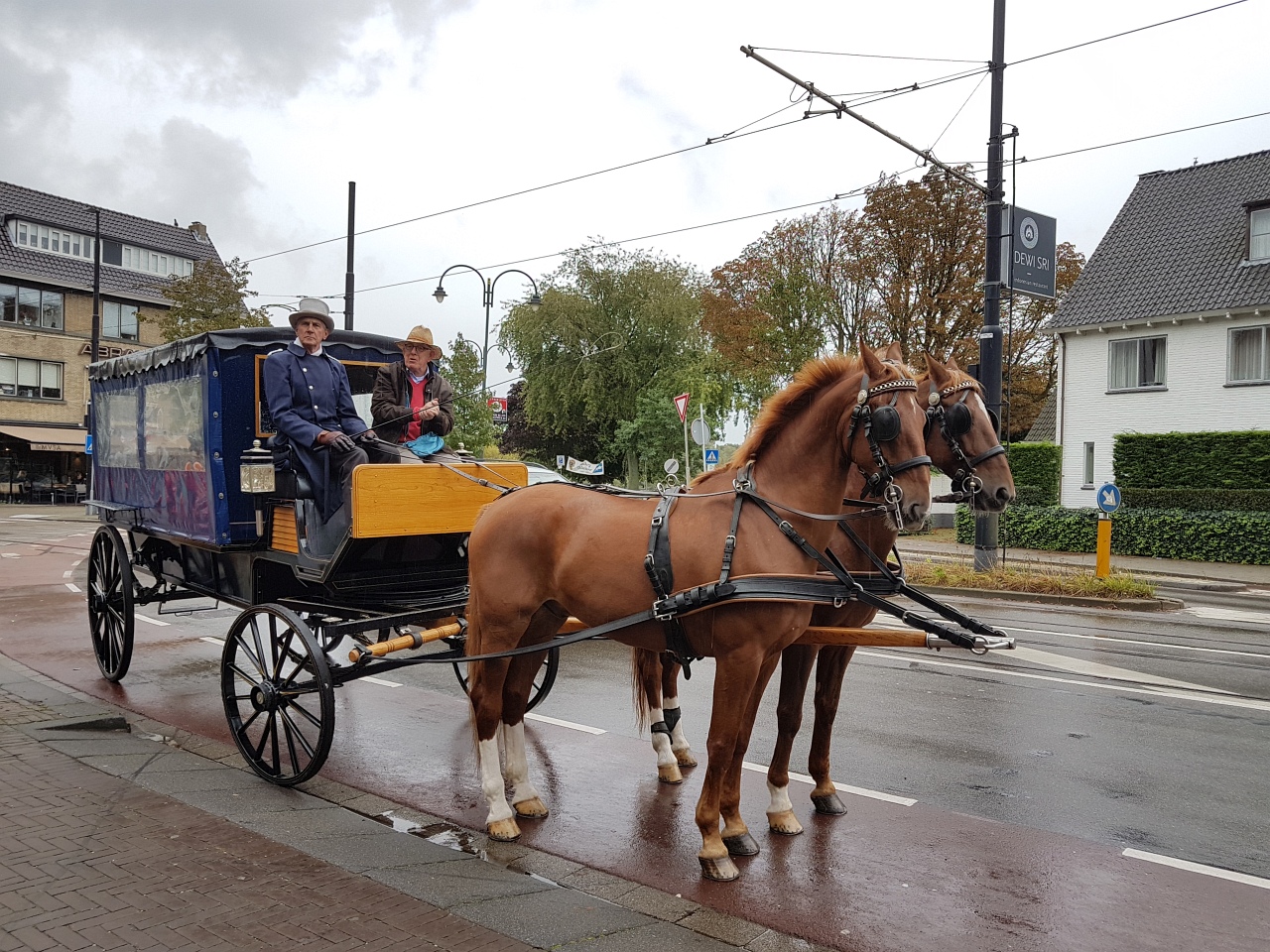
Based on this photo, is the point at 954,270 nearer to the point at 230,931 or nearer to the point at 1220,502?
the point at 1220,502

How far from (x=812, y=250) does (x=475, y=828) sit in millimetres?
29689

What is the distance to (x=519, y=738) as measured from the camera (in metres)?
5.47

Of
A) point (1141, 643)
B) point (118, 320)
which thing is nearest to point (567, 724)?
point (1141, 643)

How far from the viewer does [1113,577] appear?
48.6ft

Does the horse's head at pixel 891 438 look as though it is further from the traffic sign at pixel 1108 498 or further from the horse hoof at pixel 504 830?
the traffic sign at pixel 1108 498

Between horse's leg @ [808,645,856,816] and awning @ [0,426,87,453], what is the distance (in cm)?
4427

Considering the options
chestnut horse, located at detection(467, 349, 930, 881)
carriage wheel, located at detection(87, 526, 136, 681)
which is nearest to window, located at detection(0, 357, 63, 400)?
carriage wheel, located at detection(87, 526, 136, 681)

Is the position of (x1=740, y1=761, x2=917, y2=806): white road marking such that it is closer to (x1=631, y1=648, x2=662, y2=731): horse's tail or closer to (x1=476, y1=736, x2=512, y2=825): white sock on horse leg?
(x1=631, y1=648, x2=662, y2=731): horse's tail

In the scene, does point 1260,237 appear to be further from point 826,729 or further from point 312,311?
point 312,311

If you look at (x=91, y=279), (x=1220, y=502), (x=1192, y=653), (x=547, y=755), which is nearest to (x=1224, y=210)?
(x=1220, y=502)

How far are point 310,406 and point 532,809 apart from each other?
3051 millimetres

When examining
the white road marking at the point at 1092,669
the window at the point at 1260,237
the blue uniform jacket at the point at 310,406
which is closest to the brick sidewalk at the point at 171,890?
the blue uniform jacket at the point at 310,406

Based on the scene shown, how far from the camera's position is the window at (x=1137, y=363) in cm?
2642

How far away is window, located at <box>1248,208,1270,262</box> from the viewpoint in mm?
25031
